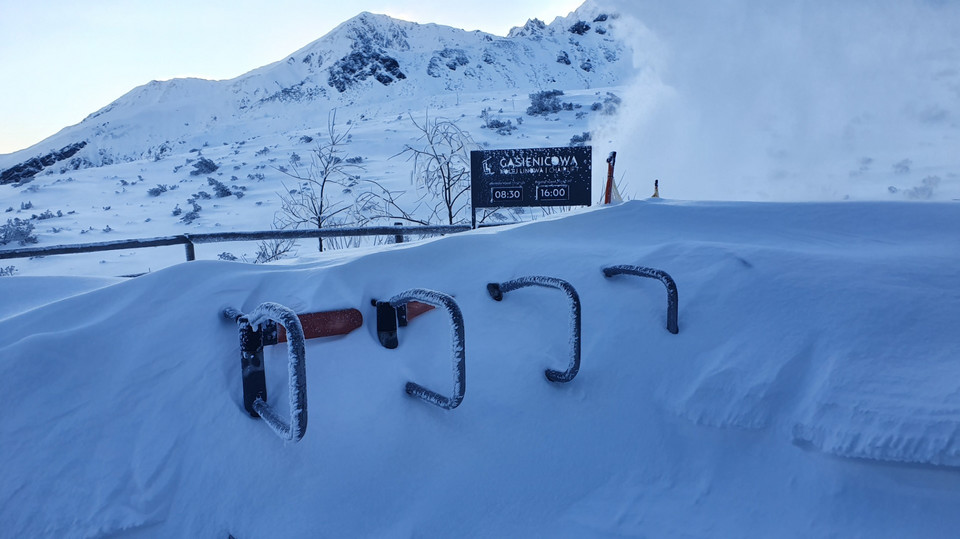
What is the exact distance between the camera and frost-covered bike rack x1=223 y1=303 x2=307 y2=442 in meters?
1.79

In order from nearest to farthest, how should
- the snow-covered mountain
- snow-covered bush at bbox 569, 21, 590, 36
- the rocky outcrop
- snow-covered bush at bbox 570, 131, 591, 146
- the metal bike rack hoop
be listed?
1. the metal bike rack hoop
2. snow-covered bush at bbox 570, 131, 591, 146
3. the rocky outcrop
4. the snow-covered mountain
5. snow-covered bush at bbox 569, 21, 590, 36

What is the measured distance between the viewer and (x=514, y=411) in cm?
225

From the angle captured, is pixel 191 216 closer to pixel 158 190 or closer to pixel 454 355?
pixel 158 190

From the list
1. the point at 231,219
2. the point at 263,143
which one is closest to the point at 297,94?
the point at 263,143

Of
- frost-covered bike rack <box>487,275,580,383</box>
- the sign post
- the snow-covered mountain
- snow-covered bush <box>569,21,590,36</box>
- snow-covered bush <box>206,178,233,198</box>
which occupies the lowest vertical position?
snow-covered bush <box>206,178,233,198</box>

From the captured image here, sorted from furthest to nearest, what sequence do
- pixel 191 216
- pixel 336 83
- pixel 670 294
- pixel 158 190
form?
pixel 336 83 < pixel 158 190 < pixel 191 216 < pixel 670 294

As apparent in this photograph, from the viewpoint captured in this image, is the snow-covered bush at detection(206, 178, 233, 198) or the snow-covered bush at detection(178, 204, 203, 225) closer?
the snow-covered bush at detection(178, 204, 203, 225)

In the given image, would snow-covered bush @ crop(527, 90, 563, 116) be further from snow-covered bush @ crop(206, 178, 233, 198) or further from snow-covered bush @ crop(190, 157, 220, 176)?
snow-covered bush @ crop(206, 178, 233, 198)

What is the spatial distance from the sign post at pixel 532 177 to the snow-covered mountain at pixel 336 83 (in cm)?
3324

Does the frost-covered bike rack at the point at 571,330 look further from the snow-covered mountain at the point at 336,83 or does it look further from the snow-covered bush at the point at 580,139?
the snow-covered mountain at the point at 336,83

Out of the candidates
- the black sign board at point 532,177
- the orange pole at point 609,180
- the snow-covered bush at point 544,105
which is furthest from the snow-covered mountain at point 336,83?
the orange pole at point 609,180

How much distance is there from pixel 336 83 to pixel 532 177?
54270mm

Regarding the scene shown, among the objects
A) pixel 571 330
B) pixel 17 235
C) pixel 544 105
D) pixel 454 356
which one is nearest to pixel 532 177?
pixel 571 330

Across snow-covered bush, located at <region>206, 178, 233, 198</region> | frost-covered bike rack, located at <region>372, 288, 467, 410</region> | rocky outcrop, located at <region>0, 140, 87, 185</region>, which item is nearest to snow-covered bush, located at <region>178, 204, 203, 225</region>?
snow-covered bush, located at <region>206, 178, 233, 198</region>
